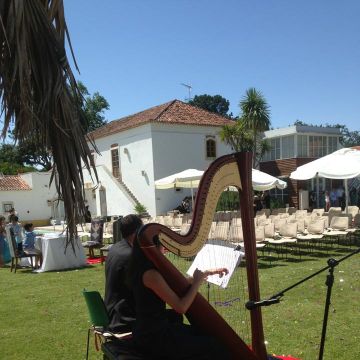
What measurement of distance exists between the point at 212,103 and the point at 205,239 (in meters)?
67.1

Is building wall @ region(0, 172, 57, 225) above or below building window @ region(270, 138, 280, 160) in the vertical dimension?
below

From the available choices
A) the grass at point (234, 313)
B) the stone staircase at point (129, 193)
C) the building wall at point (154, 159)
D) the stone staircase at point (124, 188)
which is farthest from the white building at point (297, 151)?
the grass at point (234, 313)

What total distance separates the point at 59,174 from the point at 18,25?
917mm

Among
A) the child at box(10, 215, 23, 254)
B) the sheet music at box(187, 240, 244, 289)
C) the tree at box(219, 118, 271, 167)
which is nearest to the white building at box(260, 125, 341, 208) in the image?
the tree at box(219, 118, 271, 167)

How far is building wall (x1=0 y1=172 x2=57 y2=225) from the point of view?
1346 inches

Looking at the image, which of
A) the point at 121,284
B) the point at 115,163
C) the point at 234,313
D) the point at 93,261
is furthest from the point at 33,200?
the point at 234,313

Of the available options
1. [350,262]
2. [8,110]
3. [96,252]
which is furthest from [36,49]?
[96,252]

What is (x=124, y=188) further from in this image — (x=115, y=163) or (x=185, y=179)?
(x=185, y=179)

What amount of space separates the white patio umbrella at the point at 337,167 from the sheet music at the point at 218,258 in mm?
9270

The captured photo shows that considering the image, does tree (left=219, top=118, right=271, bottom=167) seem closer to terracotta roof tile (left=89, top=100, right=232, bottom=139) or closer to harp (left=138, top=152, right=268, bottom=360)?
terracotta roof tile (left=89, top=100, right=232, bottom=139)

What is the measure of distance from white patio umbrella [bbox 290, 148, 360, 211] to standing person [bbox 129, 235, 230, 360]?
10228 millimetres

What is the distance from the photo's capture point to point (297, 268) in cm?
979

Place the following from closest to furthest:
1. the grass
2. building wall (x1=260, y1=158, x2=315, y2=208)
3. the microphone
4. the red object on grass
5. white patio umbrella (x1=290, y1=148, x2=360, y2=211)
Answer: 1. the microphone
2. the grass
3. the red object on grass
4. white patio umbrella (x1=290, y1=148, x2=360, y2=211)
5. building wall (x1=260, y1=158, x2=315, y2=208)

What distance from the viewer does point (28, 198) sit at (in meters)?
34.9
